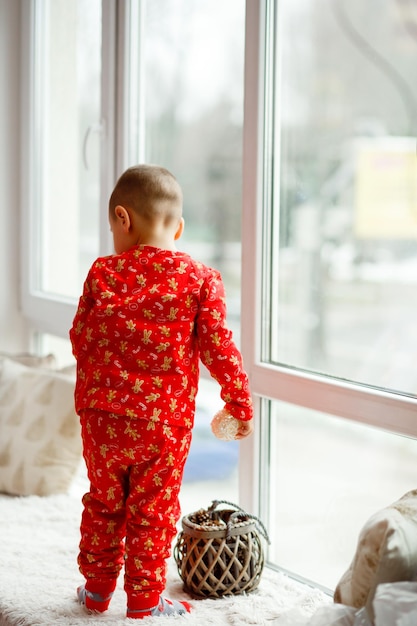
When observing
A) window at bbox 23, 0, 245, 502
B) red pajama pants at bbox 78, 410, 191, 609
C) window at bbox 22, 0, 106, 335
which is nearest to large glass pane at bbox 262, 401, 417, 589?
window at bbox 23, 0, 245, 502

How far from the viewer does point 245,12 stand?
1.99m

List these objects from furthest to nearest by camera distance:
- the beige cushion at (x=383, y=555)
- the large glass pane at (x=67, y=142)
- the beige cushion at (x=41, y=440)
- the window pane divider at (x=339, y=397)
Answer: the large glass pane at (x=67, y=142), the beige cushion at (x=41, y=440), the window pane divider at (x=339, y=397), the beige cushion at (x=383, y=555)

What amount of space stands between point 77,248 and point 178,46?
83 cm

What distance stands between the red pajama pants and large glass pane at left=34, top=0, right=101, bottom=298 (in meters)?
Result: 1.21

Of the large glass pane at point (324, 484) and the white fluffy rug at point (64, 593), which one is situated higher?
the large glass pane at point (324, 484)

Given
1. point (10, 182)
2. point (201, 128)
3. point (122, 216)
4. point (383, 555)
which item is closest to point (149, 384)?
point (122, 216)

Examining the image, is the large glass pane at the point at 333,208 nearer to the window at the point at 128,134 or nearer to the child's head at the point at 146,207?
the window at the point at 128,134

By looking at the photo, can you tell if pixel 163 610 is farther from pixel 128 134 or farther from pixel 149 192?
pixel 128 134

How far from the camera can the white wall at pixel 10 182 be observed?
3057 millimetres

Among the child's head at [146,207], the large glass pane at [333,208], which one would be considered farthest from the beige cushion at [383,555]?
the child's head at [146,207]

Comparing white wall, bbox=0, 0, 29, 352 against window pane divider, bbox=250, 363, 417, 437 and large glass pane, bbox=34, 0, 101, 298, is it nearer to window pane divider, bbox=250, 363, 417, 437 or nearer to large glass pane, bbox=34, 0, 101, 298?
large glass pane, bbox=34, 0, 101, 298

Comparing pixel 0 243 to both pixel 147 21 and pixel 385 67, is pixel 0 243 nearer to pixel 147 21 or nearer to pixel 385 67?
pixel 147 21

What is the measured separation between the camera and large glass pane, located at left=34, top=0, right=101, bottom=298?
109 inches

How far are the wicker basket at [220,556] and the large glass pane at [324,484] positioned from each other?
22cm
